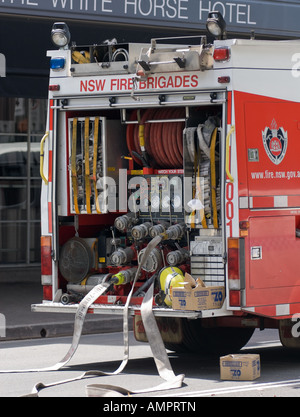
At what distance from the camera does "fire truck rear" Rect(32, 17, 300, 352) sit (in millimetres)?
9406

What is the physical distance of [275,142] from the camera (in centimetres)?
970

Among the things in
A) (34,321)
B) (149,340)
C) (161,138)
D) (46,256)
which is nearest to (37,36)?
(34,321)

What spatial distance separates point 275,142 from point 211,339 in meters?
2.45

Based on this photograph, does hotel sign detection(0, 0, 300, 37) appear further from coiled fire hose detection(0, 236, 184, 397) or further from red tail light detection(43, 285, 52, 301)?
coiled fire hose detection(0, 236, 184, 397)

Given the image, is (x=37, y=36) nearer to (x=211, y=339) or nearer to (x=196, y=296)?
(x=211, y=339)

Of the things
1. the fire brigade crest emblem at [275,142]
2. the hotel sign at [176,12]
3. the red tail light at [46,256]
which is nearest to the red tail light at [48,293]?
the red tail light at [46,256]

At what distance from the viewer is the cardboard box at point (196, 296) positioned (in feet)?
30.4

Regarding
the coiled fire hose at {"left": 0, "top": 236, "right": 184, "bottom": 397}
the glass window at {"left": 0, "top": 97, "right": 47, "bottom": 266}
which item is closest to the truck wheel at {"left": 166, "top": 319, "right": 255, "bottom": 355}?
the coiled fire hose at {"left": 0, "top": 236, "right": 184, "bottom": 397}

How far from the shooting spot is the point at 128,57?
395 inches

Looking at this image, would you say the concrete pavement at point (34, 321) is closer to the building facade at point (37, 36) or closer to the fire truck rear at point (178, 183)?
the building facade at point (37, 36)

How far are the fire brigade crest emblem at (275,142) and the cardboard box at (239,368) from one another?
1904 mm

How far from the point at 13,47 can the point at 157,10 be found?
95.2 inches
